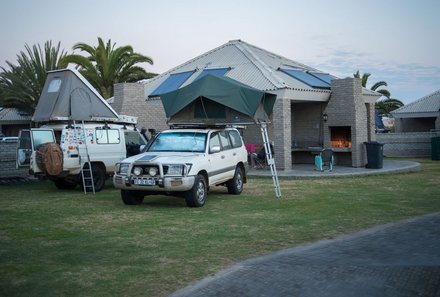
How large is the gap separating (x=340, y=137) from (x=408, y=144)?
10792 mm

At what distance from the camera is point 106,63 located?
2886cm

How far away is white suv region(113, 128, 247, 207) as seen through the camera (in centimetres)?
1142

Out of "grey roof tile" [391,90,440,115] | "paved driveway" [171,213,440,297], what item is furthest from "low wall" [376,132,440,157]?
"paved driveway" [171,213,440,297]

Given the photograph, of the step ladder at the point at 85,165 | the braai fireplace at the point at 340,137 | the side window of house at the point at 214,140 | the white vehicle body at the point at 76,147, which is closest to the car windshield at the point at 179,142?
the side window of house at the point at 214,140

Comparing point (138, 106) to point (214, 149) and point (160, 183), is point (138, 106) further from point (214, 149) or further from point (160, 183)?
point (160, 183)

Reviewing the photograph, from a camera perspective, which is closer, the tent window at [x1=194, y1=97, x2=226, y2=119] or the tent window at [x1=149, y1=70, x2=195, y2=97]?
the tent window at [x1=194, y1=97, x2=226, y2=119]

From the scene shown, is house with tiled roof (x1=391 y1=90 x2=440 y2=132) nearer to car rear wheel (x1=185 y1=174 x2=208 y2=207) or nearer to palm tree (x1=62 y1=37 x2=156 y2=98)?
palm tree (x1=62 y1=37 x2=156 y2=98)

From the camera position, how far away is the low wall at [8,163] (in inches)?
746

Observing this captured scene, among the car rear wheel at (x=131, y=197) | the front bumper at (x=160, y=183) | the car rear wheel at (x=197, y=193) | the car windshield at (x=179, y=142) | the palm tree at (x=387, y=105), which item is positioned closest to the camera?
the front bumper at (x=160, y=183)

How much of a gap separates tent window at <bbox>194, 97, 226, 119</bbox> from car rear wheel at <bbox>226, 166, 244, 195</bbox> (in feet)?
5.31

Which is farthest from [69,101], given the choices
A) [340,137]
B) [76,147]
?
[340,137]

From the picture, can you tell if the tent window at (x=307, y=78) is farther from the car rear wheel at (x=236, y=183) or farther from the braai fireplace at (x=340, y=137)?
the car rear wheel at (x=236, y=183)

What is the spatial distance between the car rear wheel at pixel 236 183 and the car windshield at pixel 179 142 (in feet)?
6.15

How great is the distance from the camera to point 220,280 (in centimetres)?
613
